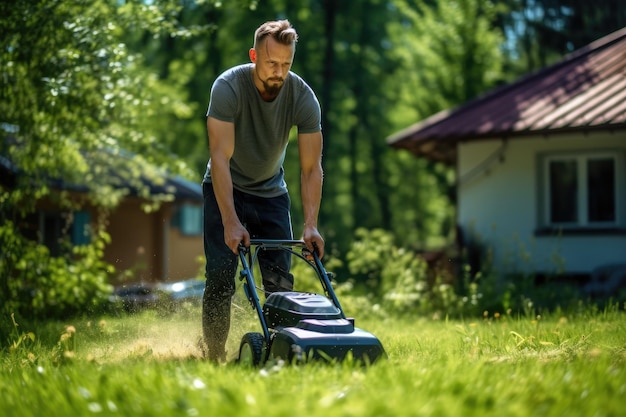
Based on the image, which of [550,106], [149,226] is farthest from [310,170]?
[149,226]

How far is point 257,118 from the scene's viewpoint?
5.11 meters

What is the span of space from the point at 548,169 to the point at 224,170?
980cm

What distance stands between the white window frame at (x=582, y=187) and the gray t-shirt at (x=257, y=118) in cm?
882

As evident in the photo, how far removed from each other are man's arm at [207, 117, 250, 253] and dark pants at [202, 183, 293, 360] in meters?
0.33

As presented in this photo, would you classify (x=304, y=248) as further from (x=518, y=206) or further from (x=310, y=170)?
(x=518, y=206)

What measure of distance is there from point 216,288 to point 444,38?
641 inches

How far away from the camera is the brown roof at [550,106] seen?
12.2 m

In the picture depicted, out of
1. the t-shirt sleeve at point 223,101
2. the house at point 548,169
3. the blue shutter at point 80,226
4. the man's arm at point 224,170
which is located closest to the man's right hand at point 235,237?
the man's arm at point 224,170

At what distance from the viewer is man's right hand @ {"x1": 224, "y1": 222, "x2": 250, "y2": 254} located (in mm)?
4654

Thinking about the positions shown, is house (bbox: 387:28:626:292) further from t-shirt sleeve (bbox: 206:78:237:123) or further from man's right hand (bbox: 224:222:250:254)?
man's right hand (bbox: 224:222:250:254)

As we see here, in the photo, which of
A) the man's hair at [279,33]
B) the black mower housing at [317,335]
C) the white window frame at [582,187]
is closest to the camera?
the black mower housing at [317,335]

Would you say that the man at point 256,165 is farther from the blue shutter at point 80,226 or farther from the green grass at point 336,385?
the blue shutter at point 80,226

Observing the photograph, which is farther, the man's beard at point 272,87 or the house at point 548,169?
the house at point 548,169

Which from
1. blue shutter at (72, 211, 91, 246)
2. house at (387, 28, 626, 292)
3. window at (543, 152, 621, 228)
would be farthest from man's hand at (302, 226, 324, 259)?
blue shutter at (72, 211, 91, 246)
